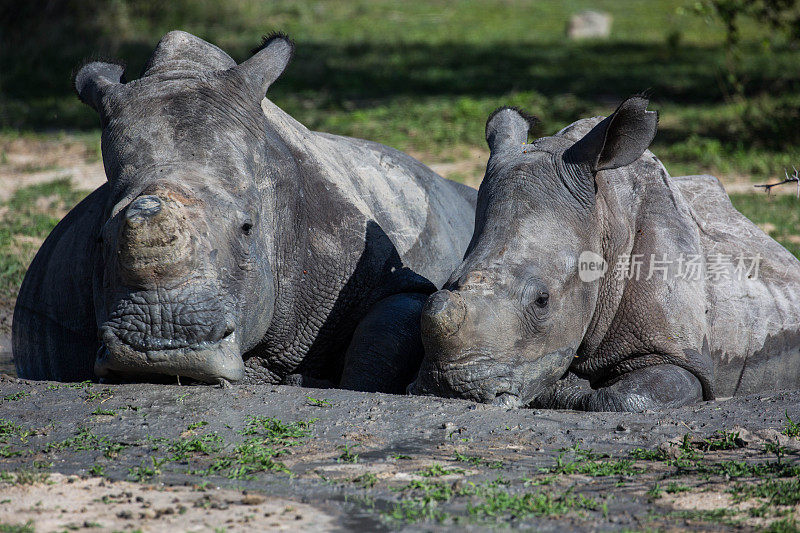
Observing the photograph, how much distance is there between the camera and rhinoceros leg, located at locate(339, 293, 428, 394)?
5945 mm

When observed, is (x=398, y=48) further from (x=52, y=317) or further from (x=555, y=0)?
(x=52, y=317)

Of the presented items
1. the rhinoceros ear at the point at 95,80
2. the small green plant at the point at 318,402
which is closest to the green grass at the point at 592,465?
the small green plant at the point at 318,402

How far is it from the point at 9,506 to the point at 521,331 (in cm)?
262

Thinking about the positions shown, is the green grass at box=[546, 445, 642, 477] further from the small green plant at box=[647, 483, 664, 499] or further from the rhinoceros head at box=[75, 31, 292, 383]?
the rhinoceros head at box=[75, 31, 292, 383]

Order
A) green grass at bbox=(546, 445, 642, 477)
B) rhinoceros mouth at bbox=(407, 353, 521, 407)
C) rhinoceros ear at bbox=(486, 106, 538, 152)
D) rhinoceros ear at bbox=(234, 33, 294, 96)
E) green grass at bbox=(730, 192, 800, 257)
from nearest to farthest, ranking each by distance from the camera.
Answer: green grass at bbox=(546, 445, 642, 477)
rhinoceros mouth at bbox=(407, 353, 521, 407)
rhinoceros ear at bbox=(234, 33, 294, 96)
rhinoceros ear at bbox=(486, 106, 538, 152)
green grass at bbox=(730, 192, 800, 257)

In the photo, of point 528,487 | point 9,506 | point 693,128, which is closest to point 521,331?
point 528,487

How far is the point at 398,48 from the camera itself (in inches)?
832

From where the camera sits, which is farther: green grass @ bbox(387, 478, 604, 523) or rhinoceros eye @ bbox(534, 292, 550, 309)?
rhinoceros eye @ bbox(534, 292, 550, 309)

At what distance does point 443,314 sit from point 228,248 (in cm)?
108

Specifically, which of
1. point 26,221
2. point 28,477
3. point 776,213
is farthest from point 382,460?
point 776,213

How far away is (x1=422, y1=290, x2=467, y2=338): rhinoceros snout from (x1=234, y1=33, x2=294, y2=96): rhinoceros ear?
5.23 feet

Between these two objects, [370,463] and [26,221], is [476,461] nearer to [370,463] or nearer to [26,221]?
[370,463]

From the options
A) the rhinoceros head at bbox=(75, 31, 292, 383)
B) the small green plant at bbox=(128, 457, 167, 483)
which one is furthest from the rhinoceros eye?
the small green plant at bbox=(128, 457, 167, 483)

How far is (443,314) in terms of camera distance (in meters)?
5.14
